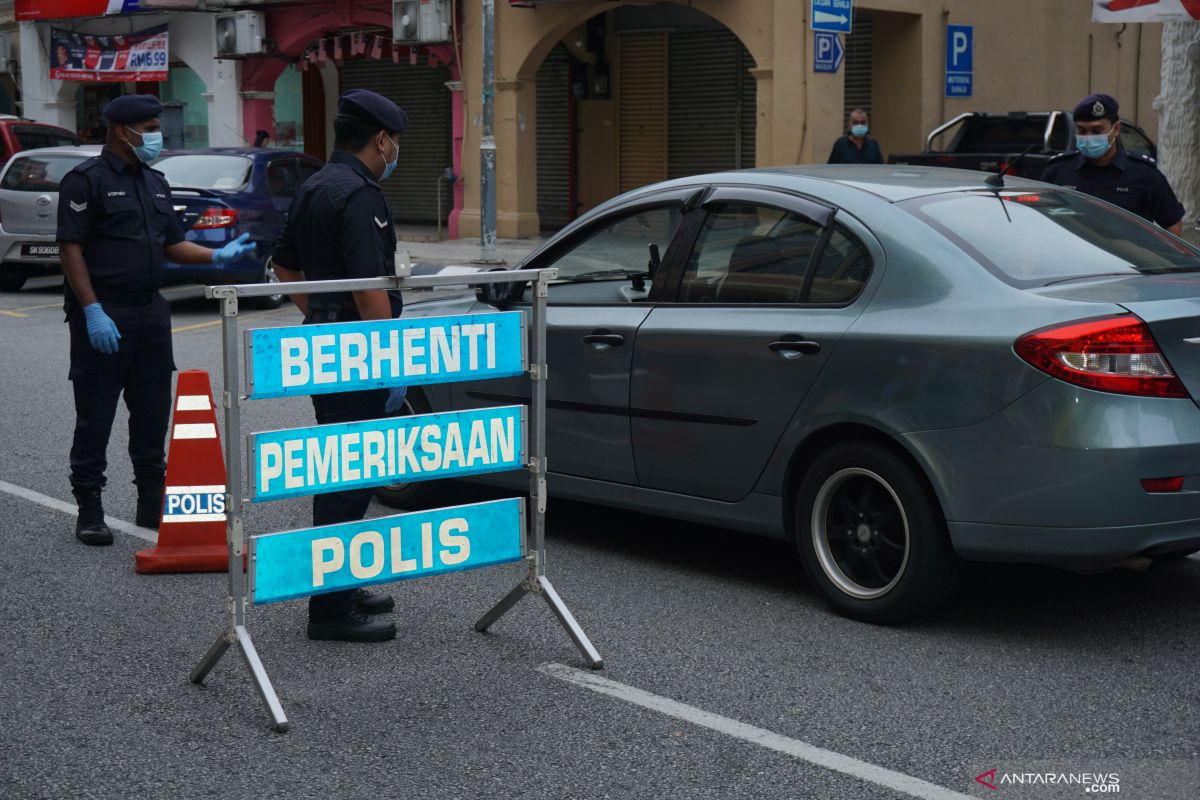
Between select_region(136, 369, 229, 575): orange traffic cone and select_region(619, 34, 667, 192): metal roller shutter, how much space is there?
19.8m

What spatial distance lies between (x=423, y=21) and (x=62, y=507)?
18367 millimetres

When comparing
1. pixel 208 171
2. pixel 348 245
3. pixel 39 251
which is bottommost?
pixel 39 251

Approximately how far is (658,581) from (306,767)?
215cm

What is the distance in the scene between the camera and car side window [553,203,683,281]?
6.45m

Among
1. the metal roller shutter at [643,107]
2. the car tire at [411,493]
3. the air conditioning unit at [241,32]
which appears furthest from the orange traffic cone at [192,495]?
the air conditioning unit at [241,32]

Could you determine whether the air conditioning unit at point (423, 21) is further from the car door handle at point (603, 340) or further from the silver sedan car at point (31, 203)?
the car door handle at point (603, 340)

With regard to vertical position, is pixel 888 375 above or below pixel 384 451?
above

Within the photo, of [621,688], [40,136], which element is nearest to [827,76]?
[40,136]

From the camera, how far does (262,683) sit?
15.0ft

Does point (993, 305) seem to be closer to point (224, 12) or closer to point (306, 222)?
point (306, 222)

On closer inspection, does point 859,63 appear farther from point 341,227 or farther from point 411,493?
point 341,227

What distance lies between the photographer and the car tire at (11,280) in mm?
18781

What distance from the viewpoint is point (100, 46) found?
31.1 meters

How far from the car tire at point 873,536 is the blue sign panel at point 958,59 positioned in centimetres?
1864
